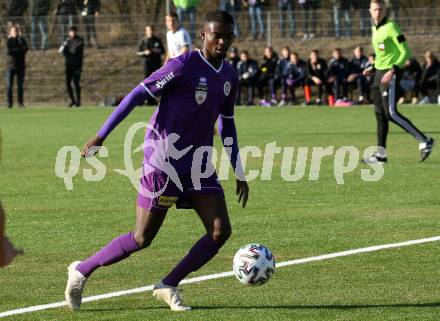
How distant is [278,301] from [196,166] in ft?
3.42

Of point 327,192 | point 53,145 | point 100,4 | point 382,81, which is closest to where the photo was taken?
point 327,192

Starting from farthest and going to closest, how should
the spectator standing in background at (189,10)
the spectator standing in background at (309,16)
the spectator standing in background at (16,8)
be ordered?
1. the spectator standing in background at (16,8)
2. the spectator standing in background at (309,16)
3. the spectator standing in background at (189,10)

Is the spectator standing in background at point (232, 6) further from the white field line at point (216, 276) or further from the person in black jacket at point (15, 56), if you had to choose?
the white field line at point (216, 276)

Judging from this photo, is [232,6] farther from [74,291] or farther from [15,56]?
[74,291]

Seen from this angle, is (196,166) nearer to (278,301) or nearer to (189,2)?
(278,301)

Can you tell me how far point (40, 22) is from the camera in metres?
37.0

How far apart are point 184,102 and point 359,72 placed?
83.4 ft

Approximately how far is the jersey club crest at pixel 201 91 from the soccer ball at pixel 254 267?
108 centimetres

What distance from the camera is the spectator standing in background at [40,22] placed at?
37.0 metres

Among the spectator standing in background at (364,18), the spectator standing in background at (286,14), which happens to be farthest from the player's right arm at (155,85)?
the spectator standing in background at (286,14)

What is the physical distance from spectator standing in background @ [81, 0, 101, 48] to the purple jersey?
30.1 meters

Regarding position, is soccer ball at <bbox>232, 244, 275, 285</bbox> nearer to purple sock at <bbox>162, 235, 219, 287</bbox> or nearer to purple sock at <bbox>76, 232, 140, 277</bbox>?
purple sock at <bbox>162, 235, 219, 287</bbox>

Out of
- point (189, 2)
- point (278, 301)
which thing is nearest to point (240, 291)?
point (278, 301)

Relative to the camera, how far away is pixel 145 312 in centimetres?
721
